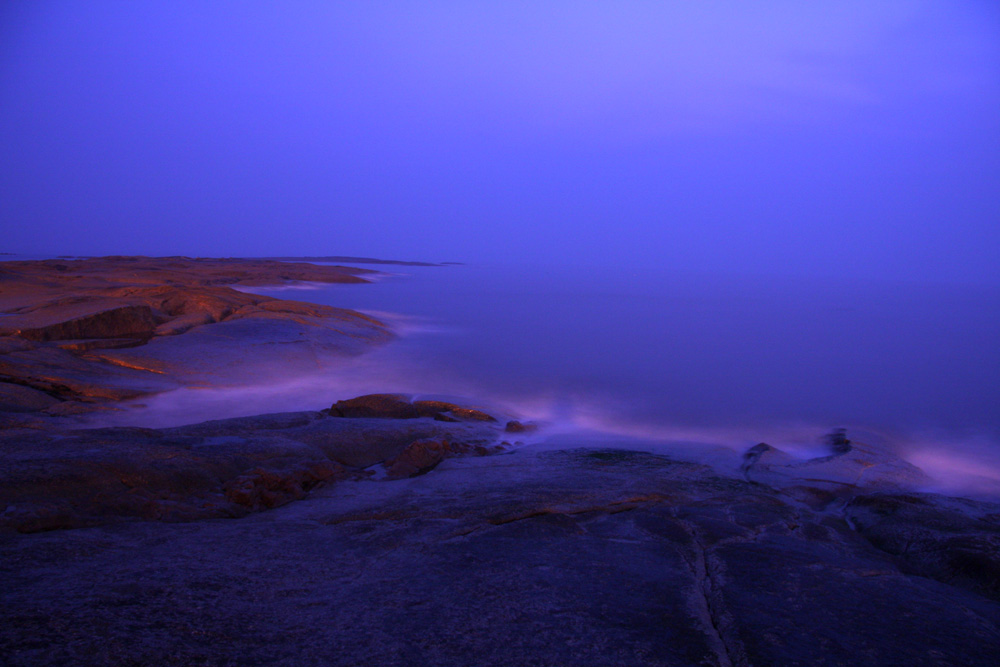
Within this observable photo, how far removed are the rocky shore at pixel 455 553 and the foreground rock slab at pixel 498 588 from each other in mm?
11

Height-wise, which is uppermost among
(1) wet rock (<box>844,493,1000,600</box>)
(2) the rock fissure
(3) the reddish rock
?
(2) the rock fissure

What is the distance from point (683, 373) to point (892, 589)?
771 cm

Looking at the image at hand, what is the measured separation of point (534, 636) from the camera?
6.52 feet

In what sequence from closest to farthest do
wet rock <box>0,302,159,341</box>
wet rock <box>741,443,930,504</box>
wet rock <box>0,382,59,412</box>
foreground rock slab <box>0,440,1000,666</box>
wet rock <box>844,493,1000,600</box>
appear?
foreground rock slab <box>0,440,1000,666</box> < wet rock <box>844,493,1000,600</box> < wet rock <box>741,443,930,504</box> < wet rock <box>0,382,59,412</box> < wet rock <box>0,302,159,341</box>

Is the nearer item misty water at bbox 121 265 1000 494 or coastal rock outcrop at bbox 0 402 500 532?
coastal rock outcrop at bbox 0 402 500 532

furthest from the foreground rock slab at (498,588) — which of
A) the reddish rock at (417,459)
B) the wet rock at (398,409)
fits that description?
the wet rock at (398,409)

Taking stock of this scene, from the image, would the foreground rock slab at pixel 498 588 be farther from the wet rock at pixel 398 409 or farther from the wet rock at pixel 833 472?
the wet rock at pixel 398 409

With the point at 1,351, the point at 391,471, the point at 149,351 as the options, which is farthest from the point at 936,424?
the point at 1,351

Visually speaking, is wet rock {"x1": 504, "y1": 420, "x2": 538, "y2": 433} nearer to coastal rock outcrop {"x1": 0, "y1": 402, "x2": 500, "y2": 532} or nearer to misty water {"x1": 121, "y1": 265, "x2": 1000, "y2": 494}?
misty water {"x1": 121, "y1": 265, "x2": 1000, "y2": 494}

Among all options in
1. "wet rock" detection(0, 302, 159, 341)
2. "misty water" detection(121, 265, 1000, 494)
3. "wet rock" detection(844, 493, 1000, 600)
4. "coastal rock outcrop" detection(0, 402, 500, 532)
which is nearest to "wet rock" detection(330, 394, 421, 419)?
"misty water" detection(121, 265, 1000, 494)

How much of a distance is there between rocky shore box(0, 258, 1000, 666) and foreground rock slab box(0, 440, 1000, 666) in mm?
11

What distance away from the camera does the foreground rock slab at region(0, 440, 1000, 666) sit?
1.88m

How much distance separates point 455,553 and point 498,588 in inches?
14.9

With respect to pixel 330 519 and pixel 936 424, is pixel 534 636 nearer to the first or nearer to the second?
pixel 330 519
